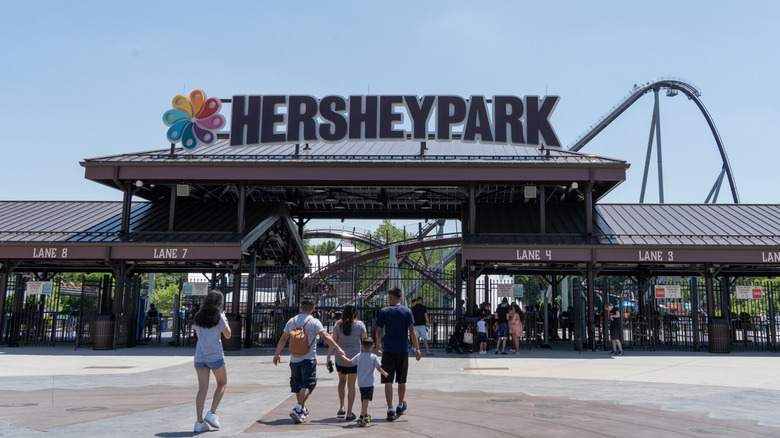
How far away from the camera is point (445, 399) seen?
10.5 m

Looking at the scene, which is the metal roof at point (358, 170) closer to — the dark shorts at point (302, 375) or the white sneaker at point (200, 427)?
the dark shorts at point (302, 375)

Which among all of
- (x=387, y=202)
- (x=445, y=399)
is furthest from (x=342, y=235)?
(x=445, y=399)

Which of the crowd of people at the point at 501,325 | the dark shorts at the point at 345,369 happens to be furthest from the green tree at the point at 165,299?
the dark shorts at the point at 345,369

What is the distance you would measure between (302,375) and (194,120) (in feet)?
58.4

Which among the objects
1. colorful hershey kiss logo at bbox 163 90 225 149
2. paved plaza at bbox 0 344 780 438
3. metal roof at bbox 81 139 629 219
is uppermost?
colorful hershey kiss logo at bbox 163 90 225 149

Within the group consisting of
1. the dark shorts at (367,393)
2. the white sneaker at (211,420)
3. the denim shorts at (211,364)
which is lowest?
the white sneaker at (211,420)

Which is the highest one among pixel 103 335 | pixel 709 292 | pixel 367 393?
pixel 709 292

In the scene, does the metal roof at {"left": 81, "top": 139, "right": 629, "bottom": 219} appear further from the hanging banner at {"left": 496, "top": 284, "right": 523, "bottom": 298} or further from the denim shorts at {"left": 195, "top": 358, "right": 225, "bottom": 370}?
the denim shorts at {"left": 195, "top": 358, "right": 225, "bottom": 370}

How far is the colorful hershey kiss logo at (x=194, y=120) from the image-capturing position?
24.0m

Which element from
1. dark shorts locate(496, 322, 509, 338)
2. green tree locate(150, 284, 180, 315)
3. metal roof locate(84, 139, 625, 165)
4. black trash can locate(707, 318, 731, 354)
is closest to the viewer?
dark shorts locate(496, 322, 509, 338)

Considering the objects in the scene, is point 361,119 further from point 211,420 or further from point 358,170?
point 211,420

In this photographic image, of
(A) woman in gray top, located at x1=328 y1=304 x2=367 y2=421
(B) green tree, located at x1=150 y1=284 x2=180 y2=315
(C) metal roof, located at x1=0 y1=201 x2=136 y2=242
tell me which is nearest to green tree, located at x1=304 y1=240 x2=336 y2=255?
(B) green tree, located at x1=150 y1=284 x2=180 y2=315

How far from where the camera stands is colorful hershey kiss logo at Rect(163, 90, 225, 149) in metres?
24.0

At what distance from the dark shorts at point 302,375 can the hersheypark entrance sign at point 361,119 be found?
16.3 metres
